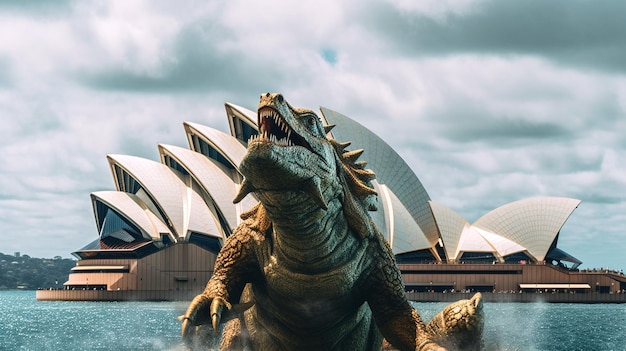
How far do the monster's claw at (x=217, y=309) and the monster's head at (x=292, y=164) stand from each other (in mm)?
1113

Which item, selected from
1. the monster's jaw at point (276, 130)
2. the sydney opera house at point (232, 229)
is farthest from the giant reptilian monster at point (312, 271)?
the sydney opera house at point (232, 229)

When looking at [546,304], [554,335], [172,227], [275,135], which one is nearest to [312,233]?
[275,135]

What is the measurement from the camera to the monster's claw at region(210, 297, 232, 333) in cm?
684

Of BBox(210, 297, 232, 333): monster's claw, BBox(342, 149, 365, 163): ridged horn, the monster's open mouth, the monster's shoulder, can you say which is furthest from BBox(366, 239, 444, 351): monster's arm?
the monster's open mouth

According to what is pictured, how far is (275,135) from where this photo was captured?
600 cm

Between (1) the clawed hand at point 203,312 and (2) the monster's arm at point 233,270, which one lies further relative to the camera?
(2) the monster's arm at point 233,270

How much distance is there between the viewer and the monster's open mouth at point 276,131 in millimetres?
5781

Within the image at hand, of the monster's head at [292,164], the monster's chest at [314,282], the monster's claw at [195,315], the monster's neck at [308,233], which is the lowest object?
the monster's claw at [195,315]

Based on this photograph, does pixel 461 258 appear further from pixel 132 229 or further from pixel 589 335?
pixel 589 335

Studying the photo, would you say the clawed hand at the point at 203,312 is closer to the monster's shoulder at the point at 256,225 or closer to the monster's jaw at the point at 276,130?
the monster's shoulder at the point at 256,225

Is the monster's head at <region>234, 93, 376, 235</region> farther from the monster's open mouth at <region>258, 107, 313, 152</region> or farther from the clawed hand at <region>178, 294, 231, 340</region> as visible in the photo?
the clawed hand at <region>178, 294, 231, 340</region>

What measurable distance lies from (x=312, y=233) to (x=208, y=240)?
197ft

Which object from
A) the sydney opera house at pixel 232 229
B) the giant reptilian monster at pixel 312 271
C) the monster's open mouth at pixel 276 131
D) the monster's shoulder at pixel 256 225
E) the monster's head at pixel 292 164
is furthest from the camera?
the sydney opera house at pixel 232 229

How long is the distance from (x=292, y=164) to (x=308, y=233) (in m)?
0.71
